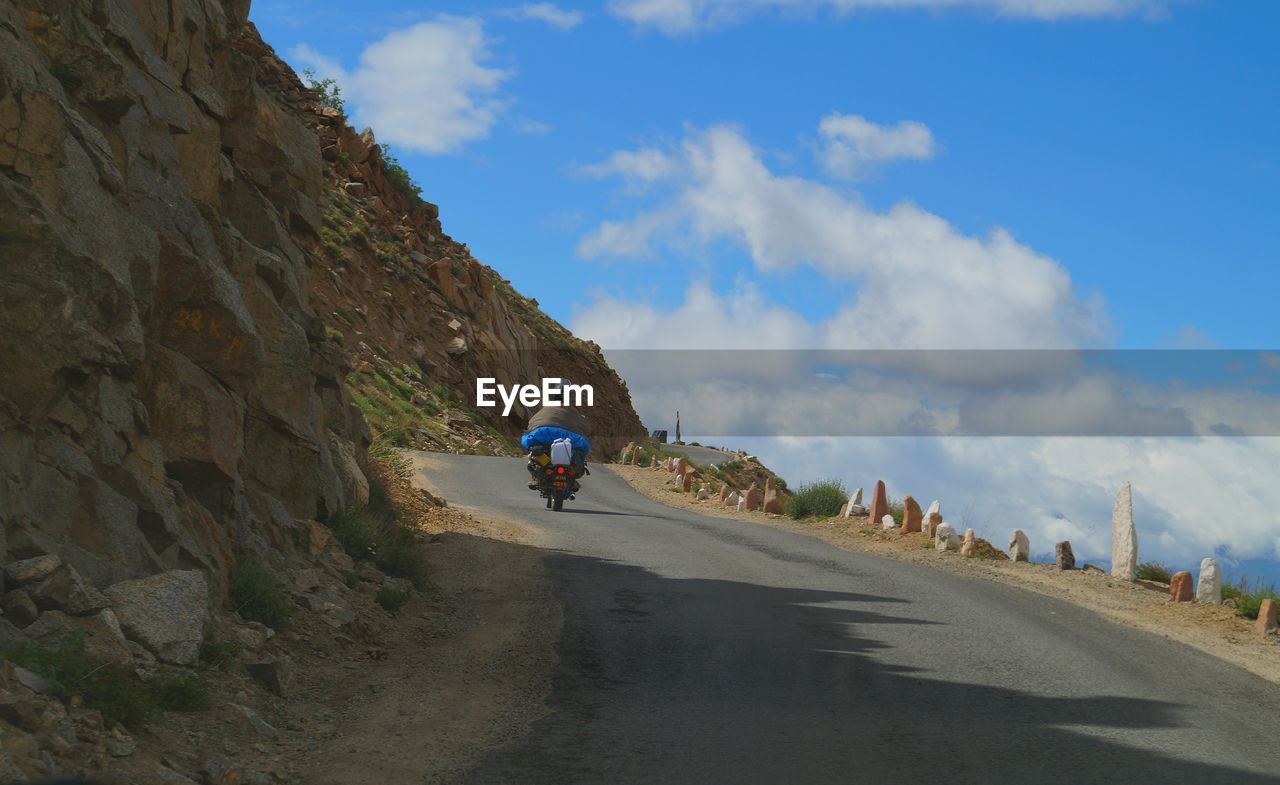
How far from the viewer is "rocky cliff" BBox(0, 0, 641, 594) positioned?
8023 millimetres

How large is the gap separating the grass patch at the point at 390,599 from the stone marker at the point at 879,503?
13.4 metres

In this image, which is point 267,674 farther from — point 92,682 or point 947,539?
point 947,539

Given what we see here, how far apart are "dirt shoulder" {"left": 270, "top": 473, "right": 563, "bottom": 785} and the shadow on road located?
30cm

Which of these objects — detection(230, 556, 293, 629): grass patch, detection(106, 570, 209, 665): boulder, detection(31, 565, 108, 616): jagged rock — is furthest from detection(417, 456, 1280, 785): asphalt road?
detection(31, 565, 108, 616): jagged rock

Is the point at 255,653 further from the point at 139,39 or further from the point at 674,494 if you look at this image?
the point at 674,494

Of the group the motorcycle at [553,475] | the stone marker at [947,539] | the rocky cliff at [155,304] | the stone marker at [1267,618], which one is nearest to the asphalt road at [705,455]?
the motorcycle at [553,475]

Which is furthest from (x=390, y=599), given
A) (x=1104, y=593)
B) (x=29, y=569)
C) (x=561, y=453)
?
(x=561, y=453)

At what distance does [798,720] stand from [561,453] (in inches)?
661

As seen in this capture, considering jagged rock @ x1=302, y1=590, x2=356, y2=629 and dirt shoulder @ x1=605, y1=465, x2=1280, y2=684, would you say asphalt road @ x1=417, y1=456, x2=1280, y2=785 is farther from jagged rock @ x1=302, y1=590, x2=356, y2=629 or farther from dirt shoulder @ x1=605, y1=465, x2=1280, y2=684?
jagged rock @ x1=302, y1=590, x2=356, y2=629

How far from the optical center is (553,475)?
83.7ft

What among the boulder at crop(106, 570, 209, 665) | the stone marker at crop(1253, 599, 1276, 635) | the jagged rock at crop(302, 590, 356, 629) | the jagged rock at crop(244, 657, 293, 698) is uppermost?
the stone marker at crop(1253, 599, 1276, 635)

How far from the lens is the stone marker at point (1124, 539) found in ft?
59.0

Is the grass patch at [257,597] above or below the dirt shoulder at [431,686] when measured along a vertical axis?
above

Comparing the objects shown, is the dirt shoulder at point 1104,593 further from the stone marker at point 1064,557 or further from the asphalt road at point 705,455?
the asphalt road at point 705,455
